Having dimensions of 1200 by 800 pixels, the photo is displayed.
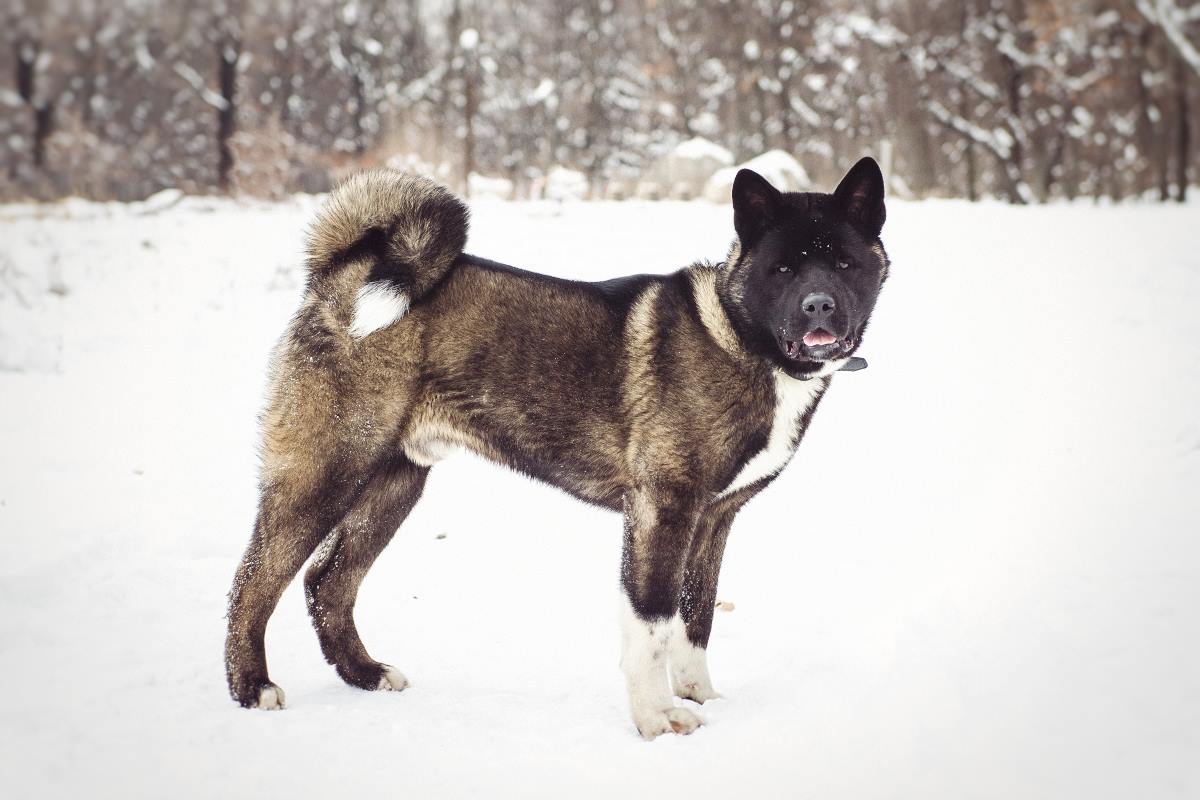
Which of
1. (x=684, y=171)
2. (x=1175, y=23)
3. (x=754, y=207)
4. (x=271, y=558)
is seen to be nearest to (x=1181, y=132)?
(x=1175, y=23)

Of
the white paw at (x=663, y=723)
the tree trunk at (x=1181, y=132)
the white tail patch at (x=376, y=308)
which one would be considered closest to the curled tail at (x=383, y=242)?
the white tail patch at (x=376, y=308)

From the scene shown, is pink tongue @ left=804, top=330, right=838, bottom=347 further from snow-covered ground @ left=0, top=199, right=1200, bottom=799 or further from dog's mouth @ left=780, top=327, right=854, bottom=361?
snow-covered ground @ left=0, top=199, right=1200, bottom=799

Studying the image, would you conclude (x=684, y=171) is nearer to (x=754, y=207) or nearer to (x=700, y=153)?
(x=700, y=153)

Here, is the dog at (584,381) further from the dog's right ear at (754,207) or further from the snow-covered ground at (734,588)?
the snow-covered ground at (734,588)

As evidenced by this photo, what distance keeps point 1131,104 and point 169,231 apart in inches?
832

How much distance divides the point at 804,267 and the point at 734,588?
2.10 meters

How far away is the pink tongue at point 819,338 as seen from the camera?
9.89 ft

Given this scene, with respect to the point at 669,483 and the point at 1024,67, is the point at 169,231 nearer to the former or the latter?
the point at 669,483

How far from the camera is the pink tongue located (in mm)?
3014

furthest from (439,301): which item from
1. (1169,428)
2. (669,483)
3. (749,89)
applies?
(749,89)

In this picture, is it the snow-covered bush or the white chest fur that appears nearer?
the white chest fur

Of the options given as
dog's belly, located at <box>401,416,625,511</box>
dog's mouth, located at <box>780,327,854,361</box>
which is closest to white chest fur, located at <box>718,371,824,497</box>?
dog's mouth, located at <box>780,327,854,361</box>

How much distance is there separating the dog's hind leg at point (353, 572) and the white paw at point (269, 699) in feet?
1.14

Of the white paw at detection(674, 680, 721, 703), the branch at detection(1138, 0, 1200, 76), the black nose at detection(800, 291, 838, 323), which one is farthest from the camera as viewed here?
→ the branch at detection(1138, 0, 1200, 76)
